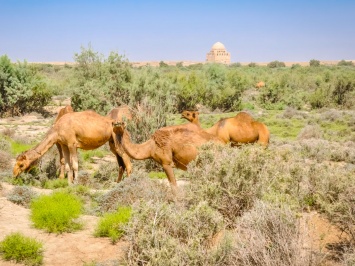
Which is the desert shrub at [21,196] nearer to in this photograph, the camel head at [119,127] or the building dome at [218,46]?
the camel head at [119,127]

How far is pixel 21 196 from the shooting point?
29.7 ft

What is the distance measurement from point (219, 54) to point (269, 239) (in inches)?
5823

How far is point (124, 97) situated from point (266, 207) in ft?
58.9

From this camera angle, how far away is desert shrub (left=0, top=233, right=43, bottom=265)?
5941 mm

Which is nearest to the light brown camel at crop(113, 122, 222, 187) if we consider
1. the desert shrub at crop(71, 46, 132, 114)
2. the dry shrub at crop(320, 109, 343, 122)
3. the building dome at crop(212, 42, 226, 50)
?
the desert shrub at crop(71, 46, 132, 114)

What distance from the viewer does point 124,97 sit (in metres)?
22.3

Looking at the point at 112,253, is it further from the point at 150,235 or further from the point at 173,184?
the point at 173,184

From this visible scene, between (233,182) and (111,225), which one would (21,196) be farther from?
(233,182)

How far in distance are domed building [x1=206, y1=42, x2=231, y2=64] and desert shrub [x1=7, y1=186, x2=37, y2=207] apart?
142 m

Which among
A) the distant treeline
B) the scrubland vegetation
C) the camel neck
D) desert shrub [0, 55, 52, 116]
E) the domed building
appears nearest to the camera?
the scrubland vegetation

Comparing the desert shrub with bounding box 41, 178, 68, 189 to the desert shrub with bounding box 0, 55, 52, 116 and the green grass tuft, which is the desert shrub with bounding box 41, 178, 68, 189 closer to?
the green grass tuft

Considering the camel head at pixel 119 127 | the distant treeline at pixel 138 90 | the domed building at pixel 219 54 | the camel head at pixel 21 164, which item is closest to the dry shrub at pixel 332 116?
the distant treeline at pixel 138 90

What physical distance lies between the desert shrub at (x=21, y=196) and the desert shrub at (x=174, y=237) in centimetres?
440

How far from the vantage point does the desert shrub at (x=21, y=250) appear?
5941mm
